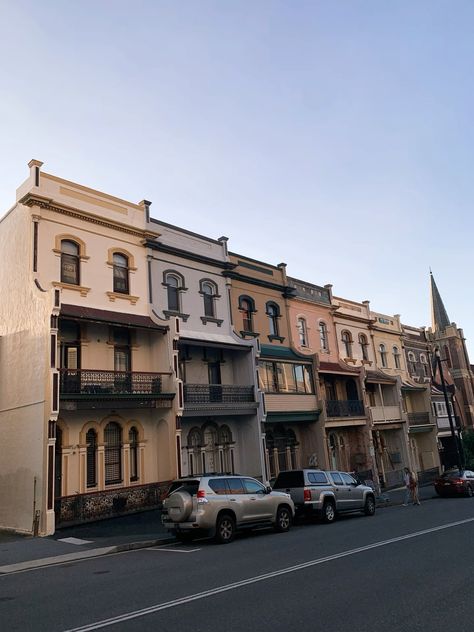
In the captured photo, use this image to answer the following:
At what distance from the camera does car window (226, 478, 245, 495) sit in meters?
13.8

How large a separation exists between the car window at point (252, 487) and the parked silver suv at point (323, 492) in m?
2.49

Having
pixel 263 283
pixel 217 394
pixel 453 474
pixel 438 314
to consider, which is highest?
pixel 438 314

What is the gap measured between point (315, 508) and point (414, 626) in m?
10.9

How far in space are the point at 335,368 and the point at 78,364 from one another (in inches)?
626

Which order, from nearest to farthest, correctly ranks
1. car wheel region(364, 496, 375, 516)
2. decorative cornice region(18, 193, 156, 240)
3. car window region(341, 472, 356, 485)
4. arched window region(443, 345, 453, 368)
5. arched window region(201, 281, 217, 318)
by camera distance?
decorative cornice region(18, 193, 156, 240) < car window region(341, 472, 356, 485) < car wheel region(364, 496, 375, 516) < arched window region(201, 281, 217, 318) < arched window region(443, 345, 453, 368)

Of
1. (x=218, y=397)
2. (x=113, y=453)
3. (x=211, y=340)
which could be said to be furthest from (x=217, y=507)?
(x=211, y=340)

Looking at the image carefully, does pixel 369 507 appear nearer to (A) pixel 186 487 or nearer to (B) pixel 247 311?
(A) pixel 186 487

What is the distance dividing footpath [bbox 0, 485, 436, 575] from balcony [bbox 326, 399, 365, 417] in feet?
42.6

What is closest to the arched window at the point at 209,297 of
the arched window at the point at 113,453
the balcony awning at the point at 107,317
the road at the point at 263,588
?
the balcony awning at the point at 107,317

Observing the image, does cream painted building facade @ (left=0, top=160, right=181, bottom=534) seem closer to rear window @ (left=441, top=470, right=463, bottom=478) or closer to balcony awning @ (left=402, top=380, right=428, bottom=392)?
rear window @ (left=441, top=470, right=463, bottom=478)

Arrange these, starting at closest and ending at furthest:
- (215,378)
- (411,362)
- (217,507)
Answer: (217,507) → (215,378) → (411,362)

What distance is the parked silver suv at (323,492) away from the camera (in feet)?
54.1

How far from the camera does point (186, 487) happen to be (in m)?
13.3

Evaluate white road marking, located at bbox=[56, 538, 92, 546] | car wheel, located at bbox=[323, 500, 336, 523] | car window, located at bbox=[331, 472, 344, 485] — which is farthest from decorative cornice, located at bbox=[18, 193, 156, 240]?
car wheel, located at bbox=[323, 500, 336, 523]
